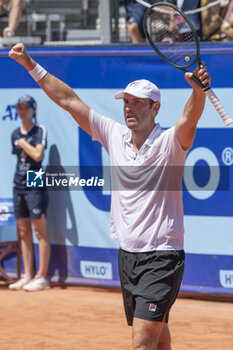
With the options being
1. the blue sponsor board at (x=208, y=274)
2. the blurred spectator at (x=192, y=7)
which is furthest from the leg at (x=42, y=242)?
the blurred spectator at (x=192, y=7)

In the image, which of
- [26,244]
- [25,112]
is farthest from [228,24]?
[26,244]

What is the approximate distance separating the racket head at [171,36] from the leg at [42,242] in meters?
3.47

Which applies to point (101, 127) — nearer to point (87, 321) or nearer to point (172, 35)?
point (172, 35)

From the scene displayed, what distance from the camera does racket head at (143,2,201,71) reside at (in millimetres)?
4238

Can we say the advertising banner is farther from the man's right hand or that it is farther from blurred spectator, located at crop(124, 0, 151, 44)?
the man's right hand

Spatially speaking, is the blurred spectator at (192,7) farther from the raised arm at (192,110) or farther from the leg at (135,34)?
the raised arm at (192,110)

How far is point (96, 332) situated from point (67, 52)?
10.2 feet

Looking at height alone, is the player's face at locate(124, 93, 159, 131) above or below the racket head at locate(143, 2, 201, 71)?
below

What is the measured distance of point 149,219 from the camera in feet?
13.2

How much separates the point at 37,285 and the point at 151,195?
12.8ft

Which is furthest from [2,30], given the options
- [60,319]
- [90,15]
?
[60,319]

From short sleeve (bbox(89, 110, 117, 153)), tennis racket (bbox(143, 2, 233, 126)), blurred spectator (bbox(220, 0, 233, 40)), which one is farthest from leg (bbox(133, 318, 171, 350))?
blurred spectator (bbox(220, 0, 233, 40))

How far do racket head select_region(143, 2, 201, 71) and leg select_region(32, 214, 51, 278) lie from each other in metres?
3.47

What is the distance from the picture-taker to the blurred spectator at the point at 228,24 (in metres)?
7.71
